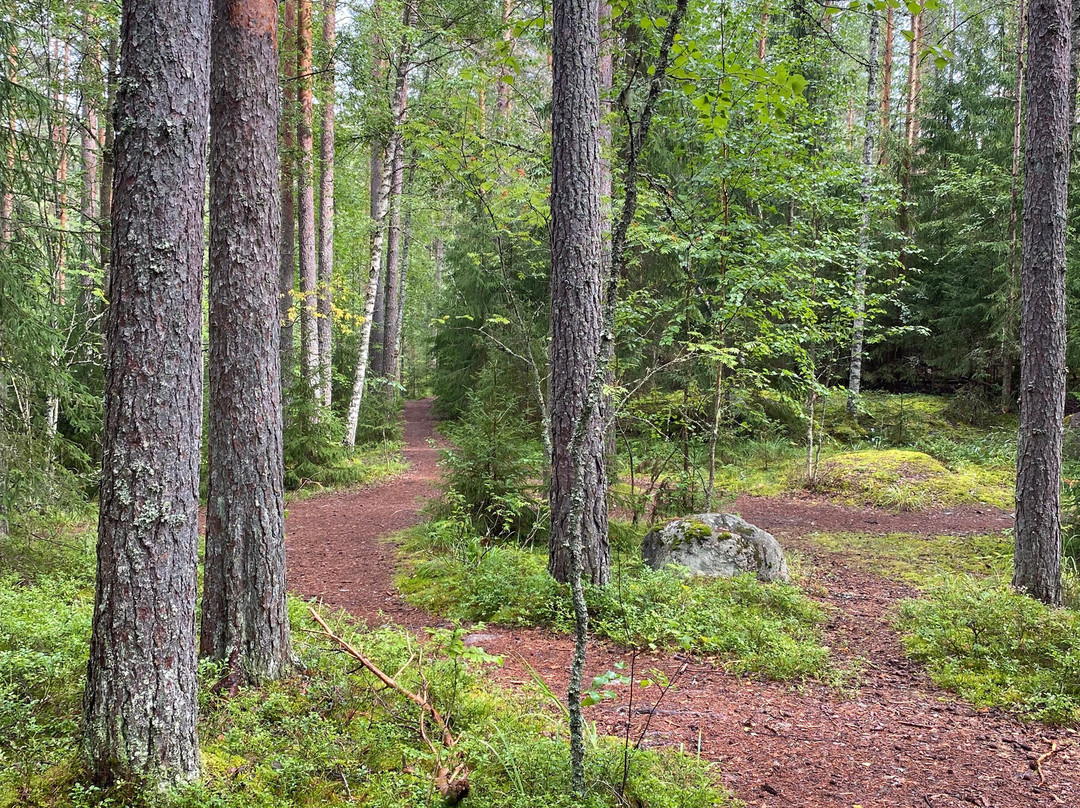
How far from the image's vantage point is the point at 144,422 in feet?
8.43

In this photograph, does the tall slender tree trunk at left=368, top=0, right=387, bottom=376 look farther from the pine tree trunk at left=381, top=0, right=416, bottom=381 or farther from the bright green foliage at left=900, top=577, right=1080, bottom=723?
the bright green foliage at left=900, top=577, right=1080, bottom=723

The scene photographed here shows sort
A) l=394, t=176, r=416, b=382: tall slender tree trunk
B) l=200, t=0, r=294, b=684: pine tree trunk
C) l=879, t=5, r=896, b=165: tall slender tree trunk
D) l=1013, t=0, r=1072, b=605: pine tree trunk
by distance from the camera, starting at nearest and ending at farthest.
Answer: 1. l=200, t=0, r=294, b=684: pine tree trunk
2. l=1013, t=0, r=1072, b=605: pine tree trunk
3. l=394, t=176, r=416, b=382: tall slender tree trunk
4. l=879, t=5, r=896, b=165: tall slender tree trunk

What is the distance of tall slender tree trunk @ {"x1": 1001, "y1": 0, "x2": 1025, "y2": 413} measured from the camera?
593 inches

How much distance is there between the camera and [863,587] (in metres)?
6.91

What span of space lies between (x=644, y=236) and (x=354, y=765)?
22.2 ft

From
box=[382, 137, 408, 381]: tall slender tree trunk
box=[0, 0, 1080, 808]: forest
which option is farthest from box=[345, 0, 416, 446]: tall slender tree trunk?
box=[382, 137, 408, 381]: tall slender tree trunk

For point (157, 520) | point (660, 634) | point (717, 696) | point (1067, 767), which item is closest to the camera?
point (157, 520)

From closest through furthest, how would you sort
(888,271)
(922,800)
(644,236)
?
(922,800)
(644,236)
(888,271)

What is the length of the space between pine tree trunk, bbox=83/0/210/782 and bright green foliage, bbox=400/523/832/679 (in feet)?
10.7

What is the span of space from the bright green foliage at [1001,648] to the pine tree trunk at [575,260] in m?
2.65

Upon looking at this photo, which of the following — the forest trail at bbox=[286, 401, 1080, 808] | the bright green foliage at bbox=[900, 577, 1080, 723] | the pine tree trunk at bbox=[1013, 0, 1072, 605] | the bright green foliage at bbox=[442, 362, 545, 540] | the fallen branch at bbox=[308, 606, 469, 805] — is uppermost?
the pine tree trunk at bbox=[1013, 0, 1072, 605]

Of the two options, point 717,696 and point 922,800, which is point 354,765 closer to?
point 717,696

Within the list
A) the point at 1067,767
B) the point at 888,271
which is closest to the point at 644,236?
the point at 1067,767

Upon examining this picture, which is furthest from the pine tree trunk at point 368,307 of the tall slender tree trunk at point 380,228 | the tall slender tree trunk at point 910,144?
the tall slender tree trunk at point 910,144
